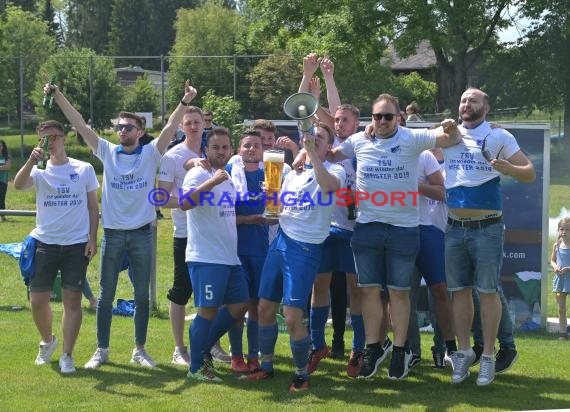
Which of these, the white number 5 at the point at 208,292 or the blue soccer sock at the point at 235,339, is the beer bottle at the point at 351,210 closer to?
the white number 5 at the point at 208,292

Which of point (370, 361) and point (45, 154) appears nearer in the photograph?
point (370, 361)

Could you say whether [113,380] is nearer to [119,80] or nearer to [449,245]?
[449,245]

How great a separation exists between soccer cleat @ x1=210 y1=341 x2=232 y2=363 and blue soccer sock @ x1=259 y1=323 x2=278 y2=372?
750 millimetres

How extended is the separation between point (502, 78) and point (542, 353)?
966 inches

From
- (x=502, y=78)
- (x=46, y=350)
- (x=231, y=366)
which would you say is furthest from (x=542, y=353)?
(x=502, y=78)

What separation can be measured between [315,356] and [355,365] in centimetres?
42

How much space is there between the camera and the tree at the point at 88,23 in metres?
83.8

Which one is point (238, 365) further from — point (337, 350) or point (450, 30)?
point (450, 30)

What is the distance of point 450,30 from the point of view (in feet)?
93.9

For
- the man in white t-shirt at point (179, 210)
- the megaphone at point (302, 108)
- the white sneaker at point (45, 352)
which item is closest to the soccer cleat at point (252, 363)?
the man in white t-shirt at point (179, 210)

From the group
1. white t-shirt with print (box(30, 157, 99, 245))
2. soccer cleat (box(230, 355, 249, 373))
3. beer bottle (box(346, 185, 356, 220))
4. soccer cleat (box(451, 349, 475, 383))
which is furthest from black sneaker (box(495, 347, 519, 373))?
white t-shirt with print (box(30, 157, 99, 245))

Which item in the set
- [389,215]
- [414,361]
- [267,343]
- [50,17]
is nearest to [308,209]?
[389,215]

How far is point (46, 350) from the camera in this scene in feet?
24.0

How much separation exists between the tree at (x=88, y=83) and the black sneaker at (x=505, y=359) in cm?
2527
